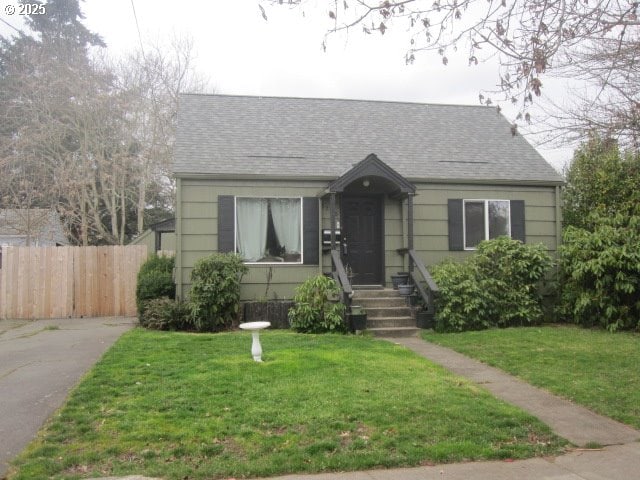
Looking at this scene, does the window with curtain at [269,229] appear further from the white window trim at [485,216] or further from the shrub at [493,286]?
the white window trim at [485,216]

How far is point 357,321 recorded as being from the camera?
1072 centimetres

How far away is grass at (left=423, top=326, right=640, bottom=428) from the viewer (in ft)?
21.2

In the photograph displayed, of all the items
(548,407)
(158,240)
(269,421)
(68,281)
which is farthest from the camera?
(158,240)

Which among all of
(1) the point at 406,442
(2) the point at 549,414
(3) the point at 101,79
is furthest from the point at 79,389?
(3) the point at 101,79

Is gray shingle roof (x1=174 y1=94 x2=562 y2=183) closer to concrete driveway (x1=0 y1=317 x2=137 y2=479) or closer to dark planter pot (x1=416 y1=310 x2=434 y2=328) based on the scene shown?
dark planter pot (x1=416 y1=310 x2=434 y2=328)

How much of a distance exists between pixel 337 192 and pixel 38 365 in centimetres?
630

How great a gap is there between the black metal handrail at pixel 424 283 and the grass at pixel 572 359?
777 mm

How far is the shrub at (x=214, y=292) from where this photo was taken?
35.8 ft

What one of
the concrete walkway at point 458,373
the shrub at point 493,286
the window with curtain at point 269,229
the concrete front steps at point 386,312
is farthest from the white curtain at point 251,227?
the shrub at point 493,286

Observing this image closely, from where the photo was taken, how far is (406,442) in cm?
501

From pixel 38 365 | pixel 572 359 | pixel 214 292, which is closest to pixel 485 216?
pixel 572 359

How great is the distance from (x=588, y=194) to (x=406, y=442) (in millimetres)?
10847

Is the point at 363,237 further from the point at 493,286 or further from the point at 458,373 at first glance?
the point at 458,373

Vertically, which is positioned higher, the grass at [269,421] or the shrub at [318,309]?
the shrub at [318,309]
